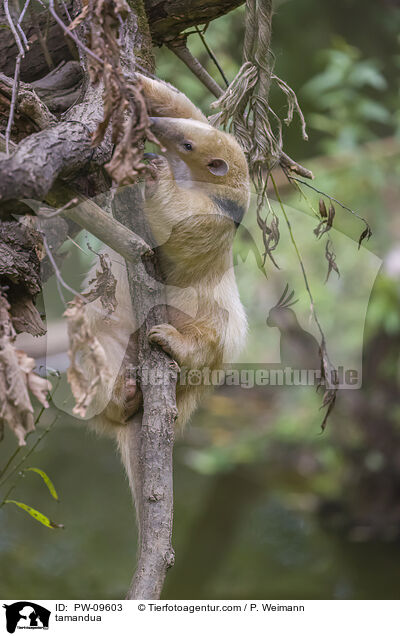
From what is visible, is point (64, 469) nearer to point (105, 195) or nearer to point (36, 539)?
point (36, 539)

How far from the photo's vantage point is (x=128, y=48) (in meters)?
2.13

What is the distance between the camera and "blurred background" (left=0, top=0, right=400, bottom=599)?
16.3ft

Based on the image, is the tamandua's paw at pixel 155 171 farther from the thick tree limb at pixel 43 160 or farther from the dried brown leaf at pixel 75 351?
the dried brown leaf at pixel 75 351

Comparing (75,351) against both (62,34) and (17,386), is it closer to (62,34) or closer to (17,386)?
(17,386)

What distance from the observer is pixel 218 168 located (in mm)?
2336

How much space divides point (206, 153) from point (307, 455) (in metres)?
6.21

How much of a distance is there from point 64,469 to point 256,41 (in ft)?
17.8

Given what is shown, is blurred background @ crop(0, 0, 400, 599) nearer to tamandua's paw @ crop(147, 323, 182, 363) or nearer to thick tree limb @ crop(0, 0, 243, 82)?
thick tree limb @ crop(0, 0, 243, 82)

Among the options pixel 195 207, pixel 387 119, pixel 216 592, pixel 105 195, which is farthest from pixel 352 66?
pixel 216 592

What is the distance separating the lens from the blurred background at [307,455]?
4.96 meters

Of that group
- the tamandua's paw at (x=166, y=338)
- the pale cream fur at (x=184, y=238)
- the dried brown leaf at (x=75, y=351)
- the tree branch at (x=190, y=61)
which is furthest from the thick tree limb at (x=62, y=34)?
the dried brown leaf at (x=75, y=351)

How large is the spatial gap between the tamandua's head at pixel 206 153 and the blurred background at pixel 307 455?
5.42 feet
